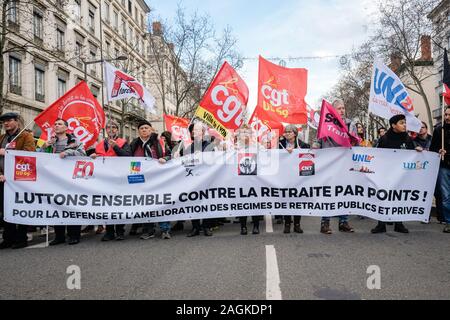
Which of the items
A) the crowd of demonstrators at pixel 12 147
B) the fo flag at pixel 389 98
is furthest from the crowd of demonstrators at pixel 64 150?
the fo flag at pixel 389 98

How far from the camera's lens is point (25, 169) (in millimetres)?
5797

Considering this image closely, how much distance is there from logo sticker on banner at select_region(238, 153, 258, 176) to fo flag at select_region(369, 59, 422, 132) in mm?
2246

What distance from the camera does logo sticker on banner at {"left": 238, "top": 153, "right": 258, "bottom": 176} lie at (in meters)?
6.30

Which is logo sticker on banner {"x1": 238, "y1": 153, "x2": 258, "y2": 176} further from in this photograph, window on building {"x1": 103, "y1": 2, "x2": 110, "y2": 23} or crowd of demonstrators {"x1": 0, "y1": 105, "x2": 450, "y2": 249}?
window on building {"x1": 103, "y1": 2, "x2": 110, "y2": 23}

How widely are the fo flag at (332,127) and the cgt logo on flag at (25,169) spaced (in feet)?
15.6

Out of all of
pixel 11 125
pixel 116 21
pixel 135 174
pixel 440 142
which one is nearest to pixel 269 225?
pixel 135 174

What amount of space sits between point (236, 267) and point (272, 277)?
1.76 feet

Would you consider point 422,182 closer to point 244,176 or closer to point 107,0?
point 244,176

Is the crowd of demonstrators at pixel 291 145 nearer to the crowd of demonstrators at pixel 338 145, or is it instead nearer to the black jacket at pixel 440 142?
the crowd of demonstrators at pixel 338 145

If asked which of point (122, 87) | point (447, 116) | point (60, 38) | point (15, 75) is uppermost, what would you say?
point (60, 38)

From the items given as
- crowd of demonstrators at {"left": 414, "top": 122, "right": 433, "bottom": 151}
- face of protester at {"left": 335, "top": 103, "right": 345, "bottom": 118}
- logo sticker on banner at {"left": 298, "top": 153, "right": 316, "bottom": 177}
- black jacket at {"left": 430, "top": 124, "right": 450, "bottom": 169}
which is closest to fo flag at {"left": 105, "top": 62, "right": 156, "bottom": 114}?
logo sticker on banner at {"left": 298, "top": 153, "right": 316, "bottom": 177}

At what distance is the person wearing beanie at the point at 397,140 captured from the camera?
248 inches

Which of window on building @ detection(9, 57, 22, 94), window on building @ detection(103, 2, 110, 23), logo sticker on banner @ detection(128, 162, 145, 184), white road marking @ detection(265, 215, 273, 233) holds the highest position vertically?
window on building @ detection(103, 2, 110, 23)

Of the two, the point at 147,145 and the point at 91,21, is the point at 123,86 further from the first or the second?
the point at 91,21
